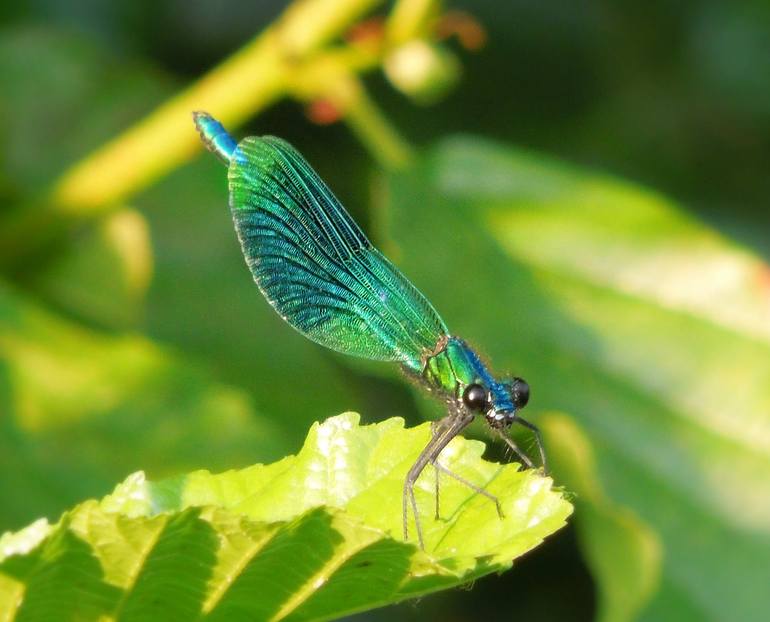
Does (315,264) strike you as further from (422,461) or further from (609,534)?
(422,461)

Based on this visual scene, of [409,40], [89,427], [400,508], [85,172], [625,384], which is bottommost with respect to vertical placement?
[625,384]

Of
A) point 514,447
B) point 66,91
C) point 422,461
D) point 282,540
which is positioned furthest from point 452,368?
point 66,91

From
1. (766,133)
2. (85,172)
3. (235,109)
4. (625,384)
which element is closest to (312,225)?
(235,109)

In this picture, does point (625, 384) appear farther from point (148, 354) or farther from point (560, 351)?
point (148, 354)

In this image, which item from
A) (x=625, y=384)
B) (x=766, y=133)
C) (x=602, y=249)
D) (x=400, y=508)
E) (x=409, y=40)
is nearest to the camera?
(x=400, y=508)

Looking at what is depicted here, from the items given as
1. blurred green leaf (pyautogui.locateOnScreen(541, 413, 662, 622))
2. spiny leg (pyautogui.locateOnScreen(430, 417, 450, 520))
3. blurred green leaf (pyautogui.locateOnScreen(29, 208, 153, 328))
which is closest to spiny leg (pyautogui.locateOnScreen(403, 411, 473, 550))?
spiny leg (pyautogui.locateOnScreen(430, 417, 450, 520))
